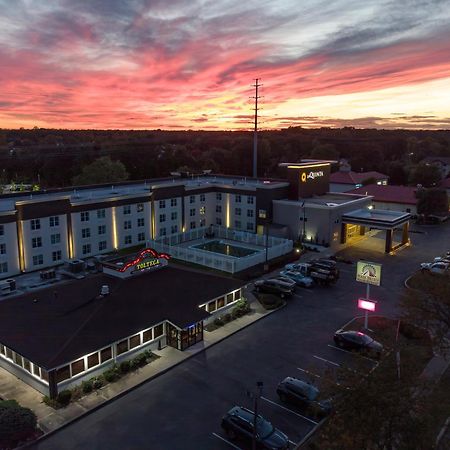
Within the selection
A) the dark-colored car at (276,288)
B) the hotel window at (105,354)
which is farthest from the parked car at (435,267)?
the hotel window at (105,354)

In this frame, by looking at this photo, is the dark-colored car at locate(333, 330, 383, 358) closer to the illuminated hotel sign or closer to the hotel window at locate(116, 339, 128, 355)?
the hotel window at locate(116, 339, 128, 355)

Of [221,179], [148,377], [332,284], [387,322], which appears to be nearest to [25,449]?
[148,377]

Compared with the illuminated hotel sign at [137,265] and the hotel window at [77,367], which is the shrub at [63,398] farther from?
the illuminated hotel sign at [137,265]

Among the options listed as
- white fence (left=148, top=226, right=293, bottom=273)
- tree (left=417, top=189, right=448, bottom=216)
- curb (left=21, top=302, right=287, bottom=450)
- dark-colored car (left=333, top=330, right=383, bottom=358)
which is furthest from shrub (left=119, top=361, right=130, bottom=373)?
tree (left=417, top=189, right=448, bottom=216)

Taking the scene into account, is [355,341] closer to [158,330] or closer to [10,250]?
[158,330]

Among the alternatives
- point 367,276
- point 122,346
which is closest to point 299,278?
point 367,276

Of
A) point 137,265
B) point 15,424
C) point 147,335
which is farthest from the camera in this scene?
point 137,265
